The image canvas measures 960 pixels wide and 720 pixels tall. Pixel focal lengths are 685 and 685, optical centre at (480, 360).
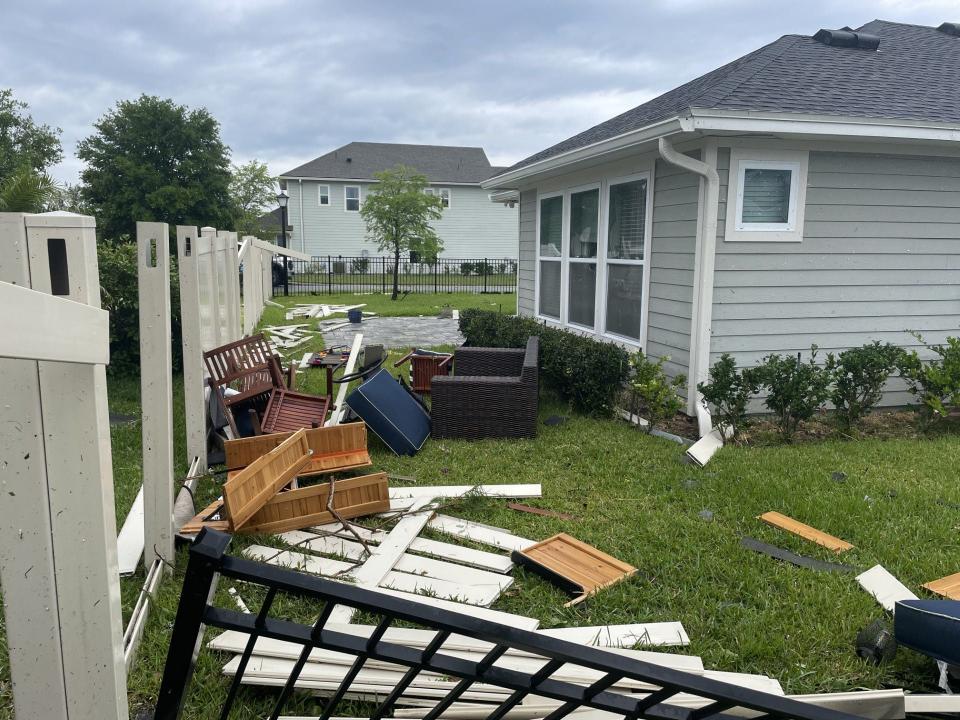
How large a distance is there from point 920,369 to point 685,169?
293 cm

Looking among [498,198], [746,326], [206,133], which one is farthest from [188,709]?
[206,133]

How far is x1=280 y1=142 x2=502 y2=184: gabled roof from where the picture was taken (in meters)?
32.6

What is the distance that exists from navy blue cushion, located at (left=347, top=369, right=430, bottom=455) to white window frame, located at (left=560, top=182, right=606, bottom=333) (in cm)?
330

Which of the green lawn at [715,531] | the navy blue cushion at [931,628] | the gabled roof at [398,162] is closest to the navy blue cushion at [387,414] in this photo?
the green lawn at [715,531]

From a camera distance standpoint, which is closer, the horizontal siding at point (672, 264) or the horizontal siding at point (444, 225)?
the horizontal siding at point (672, 264)

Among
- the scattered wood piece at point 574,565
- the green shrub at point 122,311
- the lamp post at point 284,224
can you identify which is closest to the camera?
the scattered wood piece at point 574,565

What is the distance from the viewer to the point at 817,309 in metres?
6.74

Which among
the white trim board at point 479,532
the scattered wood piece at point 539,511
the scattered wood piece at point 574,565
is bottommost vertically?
the scattered wood piece at point 539,511

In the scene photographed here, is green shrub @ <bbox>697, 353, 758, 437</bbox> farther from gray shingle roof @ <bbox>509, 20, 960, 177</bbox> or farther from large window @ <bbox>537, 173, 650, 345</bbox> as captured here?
gray shingle roof @ <bbox>509, 20, 960, 177</bbox>

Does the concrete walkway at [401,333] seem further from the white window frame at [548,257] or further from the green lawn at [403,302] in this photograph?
the white window frame at [548,257]

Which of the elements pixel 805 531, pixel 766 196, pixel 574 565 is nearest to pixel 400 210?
pixel 766 196

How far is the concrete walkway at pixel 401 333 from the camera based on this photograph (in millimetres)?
12350

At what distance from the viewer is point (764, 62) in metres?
7.45

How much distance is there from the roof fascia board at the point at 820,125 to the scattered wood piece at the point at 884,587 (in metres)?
3.76
